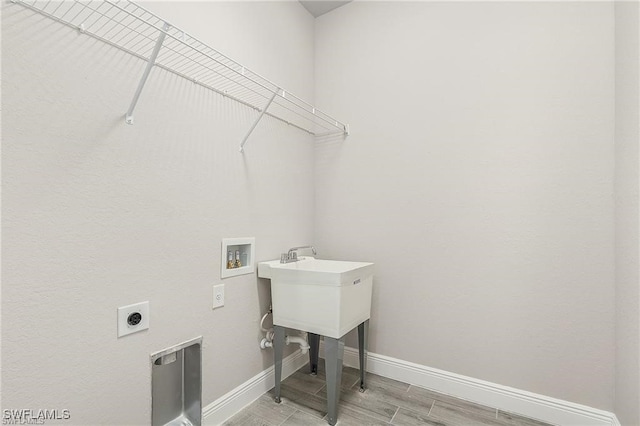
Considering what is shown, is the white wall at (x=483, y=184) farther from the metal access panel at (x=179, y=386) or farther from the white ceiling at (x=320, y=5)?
the metal access panel at (x=179, y=386)

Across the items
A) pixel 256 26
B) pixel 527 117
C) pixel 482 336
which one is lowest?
pixel 482 336

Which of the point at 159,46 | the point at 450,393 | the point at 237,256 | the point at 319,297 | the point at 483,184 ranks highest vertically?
the point at 159,46

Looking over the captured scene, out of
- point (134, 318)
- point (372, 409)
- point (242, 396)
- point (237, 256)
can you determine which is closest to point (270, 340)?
point (242, 396)

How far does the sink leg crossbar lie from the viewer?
5.08 ft

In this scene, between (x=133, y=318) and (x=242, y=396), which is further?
(x=242, y=396)

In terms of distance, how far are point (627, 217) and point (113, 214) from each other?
2196 mm

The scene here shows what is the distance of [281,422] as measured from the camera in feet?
5.16

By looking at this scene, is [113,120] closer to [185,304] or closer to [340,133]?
[185,304]

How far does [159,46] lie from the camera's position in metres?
1.05

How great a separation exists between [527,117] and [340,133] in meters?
1.20

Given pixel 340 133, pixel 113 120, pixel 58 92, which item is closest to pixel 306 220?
pixel 340 133

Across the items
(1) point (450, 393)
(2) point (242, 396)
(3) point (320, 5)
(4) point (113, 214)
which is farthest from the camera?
(3) point (320, 5)

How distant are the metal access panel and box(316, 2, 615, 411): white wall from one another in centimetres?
119

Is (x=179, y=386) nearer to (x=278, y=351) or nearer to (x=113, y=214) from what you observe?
(x=278, y=351)
